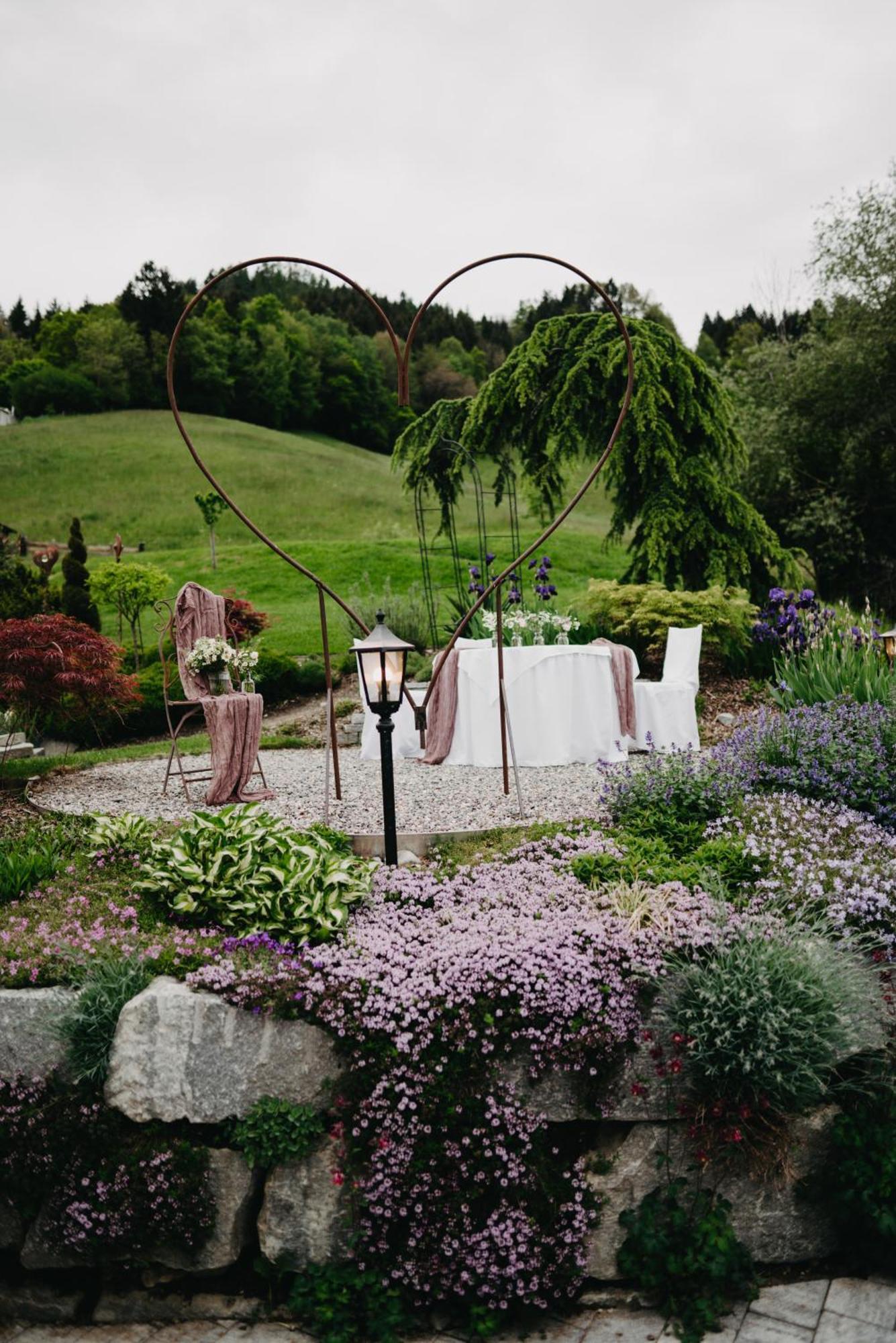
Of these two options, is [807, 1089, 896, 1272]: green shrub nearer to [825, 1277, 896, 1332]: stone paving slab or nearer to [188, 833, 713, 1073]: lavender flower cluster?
[825, 1277, 896, 1332]: stone paving slab

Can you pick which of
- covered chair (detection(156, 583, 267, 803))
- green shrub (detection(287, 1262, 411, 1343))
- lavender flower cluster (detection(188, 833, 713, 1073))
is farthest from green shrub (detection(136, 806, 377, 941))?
covered chair (detection(156, 583, 267, 803))

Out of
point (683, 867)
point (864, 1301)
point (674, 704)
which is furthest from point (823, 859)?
point (674, 704)

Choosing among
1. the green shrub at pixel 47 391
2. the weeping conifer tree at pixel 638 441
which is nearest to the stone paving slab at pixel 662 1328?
the weeping conifer tree at pixel 638 441

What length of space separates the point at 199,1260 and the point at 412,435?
33.5ft

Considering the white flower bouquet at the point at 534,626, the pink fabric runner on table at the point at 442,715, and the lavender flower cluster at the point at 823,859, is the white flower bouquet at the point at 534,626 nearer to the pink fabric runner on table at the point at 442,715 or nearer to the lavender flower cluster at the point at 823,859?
the pink fabric runner on table at the point at 442,715

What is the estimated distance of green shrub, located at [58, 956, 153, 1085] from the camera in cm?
343

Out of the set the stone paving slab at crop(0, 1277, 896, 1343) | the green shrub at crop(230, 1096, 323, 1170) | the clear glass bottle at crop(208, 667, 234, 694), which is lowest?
the stone paving slab at crop(0, 1277, 896, 1343)

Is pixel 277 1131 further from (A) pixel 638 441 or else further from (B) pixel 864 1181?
(A) pixel 638 441

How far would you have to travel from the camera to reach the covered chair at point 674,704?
7.68 meters

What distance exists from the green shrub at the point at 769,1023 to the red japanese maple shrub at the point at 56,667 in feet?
17.1

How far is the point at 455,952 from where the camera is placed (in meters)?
3.53

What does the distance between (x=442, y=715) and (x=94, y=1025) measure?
14.2ft

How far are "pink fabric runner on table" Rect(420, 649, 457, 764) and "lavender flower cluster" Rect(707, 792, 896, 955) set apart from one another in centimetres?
300

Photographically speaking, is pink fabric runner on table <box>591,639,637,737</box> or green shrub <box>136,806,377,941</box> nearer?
green shrub <box>136,806,377,941</box>
